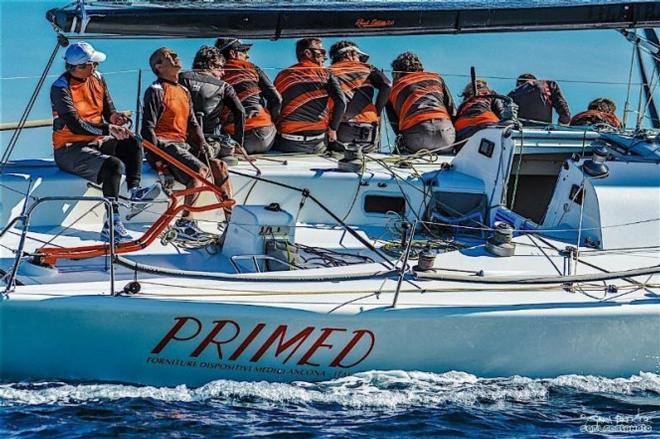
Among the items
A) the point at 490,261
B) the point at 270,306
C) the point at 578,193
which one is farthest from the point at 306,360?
the point at 578,193

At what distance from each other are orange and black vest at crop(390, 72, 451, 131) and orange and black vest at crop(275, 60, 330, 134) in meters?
0.67

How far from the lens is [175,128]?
832cm

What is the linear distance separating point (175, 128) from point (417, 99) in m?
2.32

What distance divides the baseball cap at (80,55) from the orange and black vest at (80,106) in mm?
148

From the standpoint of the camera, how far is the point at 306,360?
21.7 ft

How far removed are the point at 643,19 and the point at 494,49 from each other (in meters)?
19.7

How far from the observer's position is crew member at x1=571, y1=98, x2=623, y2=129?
33.1 feet

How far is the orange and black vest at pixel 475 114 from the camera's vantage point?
32.8 ft

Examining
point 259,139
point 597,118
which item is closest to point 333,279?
point 259,139

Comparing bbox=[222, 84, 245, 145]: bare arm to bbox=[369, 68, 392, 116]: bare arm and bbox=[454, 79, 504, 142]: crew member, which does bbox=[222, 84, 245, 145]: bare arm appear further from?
bbox=[454, 79, 504, 142]: crew member

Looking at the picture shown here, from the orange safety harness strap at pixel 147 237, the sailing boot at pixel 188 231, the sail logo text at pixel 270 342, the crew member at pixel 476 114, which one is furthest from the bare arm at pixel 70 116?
the crew member at pixel 476 114

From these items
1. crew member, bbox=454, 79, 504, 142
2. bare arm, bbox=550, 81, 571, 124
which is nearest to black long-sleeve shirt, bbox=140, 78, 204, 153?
crew member, bbox=454, 79, 504, 142

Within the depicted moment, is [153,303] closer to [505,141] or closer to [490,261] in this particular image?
[490,261]

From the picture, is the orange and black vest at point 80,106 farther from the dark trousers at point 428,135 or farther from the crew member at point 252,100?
the dark trousers at point 428,135
